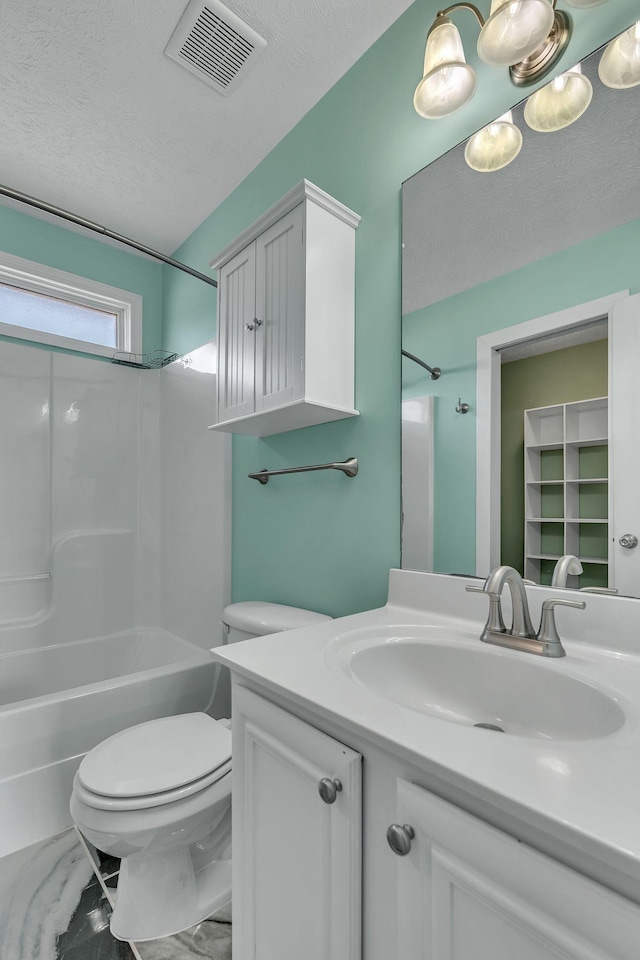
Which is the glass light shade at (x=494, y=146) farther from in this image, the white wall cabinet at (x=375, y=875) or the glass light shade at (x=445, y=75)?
the white wall cabinet at (x=375, y=875)

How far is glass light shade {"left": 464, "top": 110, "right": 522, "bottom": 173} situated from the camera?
113 cm

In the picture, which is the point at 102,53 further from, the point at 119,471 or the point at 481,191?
the point at 119,471

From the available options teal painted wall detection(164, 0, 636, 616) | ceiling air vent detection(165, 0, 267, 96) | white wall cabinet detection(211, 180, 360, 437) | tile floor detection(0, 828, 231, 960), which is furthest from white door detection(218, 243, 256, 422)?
tile floor detection(0, 828, 231, 960)

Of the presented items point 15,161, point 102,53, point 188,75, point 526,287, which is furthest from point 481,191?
point 15,161

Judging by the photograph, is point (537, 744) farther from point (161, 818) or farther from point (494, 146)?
point (494, 146)

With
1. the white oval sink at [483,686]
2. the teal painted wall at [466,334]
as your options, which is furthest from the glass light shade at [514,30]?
the white oval sink at [483,686]

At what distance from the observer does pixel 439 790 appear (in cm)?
59

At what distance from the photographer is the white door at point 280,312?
4.69 feet

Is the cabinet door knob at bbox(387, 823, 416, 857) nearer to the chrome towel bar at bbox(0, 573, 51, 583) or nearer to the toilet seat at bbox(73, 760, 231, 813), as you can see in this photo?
the toilet seat at bbox(73, 760, 231, 813)

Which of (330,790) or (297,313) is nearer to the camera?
(330,790)

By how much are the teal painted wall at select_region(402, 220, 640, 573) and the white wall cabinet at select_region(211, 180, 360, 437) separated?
24cm

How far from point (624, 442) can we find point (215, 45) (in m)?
1.71

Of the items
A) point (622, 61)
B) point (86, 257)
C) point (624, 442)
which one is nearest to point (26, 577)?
point (86, 257)

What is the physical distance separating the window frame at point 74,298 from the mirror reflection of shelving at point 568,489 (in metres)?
2.37
